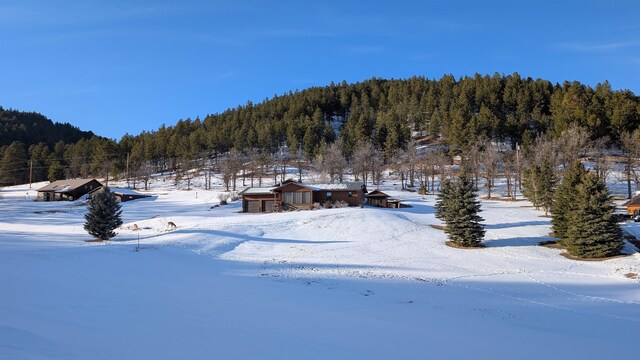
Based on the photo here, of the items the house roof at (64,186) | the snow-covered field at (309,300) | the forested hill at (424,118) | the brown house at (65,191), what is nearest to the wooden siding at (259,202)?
the snow-covered field at (309,300)

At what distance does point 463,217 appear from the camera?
34.2 metres

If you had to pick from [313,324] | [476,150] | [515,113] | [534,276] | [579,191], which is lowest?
[534,276]

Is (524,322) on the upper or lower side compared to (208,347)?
lower

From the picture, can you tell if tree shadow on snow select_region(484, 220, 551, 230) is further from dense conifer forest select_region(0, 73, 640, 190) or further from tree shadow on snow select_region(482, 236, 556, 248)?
dense conifer forest select_region(0, 73, 640, 190)

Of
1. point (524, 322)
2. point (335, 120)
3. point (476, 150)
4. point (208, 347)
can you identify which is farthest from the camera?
point (335, 120)

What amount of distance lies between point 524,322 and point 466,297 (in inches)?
150

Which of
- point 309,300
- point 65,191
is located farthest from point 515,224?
point 65,191

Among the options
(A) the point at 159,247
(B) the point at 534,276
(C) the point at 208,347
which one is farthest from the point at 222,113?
(C) the point at 208,347

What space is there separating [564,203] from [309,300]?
29414 millimetres

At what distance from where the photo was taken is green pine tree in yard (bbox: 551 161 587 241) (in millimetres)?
33594

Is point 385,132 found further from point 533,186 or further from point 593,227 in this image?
point 593,227

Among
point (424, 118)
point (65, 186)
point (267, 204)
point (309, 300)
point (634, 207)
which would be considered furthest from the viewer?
point (424, 118)

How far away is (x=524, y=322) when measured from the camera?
43.1 feet

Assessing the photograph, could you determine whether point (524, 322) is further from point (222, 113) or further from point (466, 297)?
point (222, 113)
